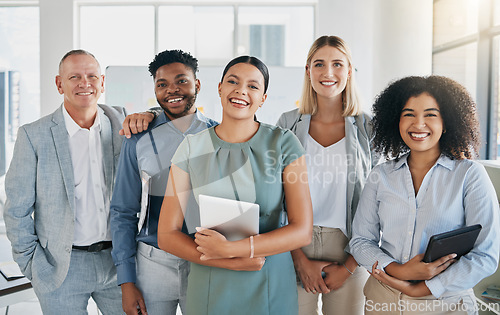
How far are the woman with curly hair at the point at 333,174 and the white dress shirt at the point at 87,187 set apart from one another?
0.93m

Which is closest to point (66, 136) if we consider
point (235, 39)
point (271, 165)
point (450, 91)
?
point (271, 165)

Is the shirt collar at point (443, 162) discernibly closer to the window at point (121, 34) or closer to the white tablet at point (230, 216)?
the white tablet at point (230, 216)

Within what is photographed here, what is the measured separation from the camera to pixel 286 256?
1.51m

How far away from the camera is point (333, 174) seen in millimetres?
1851

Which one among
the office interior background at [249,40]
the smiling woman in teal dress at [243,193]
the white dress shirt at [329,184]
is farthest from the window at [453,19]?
the smiling woman in teal dress at [243,193]

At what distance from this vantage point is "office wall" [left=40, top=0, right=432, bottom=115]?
526 centimetres

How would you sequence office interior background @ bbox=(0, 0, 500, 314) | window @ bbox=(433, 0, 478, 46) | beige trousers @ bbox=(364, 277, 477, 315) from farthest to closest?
office interior background @ bbox=(0, 0, 500, 314) → window @ bbox=(433, 0, 478, 46) → beige trousers @ bbox=(364, 277, 477, 315)

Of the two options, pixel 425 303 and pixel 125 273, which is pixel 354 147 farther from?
pixel 125 273

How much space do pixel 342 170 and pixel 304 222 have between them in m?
0.51

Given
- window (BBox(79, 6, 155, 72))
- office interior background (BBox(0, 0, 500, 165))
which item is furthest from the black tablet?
window (BBox(79, 6, 155, 72))

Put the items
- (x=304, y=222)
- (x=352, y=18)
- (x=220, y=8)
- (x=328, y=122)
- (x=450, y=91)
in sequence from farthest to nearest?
(x=220, y=8) → (x=352, y=18) → (x=328, y=122) → (x=450, y=91) → (x=304, y=222)

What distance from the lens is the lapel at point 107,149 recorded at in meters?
1.97

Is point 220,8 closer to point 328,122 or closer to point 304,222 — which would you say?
point 328,122

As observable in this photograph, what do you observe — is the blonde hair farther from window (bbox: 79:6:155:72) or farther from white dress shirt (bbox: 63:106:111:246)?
window (bbox: 79:6:155:72)
